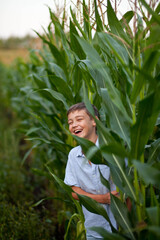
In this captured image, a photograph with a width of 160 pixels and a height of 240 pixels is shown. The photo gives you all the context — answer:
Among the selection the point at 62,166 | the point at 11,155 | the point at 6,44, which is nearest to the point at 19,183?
Result: the point at 11,155

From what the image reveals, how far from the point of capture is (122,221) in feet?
3.88

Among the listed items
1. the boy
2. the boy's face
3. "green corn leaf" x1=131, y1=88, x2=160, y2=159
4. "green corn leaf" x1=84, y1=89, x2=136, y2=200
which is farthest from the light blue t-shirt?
"green corn leaf" x1=131, y1=88, x2=160, y2=159

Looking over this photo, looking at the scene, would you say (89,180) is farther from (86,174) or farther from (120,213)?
(120,213)

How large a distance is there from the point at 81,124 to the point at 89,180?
34cm

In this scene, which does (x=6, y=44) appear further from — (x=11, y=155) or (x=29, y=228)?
(x=29, y=228)

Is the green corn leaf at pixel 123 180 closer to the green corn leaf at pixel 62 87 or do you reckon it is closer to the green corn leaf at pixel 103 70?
the green corn leaf at pixel 103 70

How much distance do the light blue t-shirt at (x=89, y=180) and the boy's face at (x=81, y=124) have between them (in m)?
0.13

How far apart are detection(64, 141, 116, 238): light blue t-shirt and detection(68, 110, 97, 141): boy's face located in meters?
0.13

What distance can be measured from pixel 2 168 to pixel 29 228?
172 centimetres

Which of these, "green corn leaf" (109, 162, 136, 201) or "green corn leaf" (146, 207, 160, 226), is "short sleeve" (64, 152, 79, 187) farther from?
"green corn leaf" (146, 207, 160, 226)

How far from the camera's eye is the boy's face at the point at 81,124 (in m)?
1.39

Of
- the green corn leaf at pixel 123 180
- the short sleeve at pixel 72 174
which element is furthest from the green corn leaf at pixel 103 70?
the short sleeve at pixel 72 174

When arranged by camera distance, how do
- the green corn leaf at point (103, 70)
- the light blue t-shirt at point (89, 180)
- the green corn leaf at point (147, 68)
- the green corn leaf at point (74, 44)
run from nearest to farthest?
the green corn leaf at point (147, 68) < the green corn leaf at point (103, 70) < the light blue t-shirt at point (89, 180) < the green corn leaf at point (74, 44)

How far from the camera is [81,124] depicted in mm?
1392
